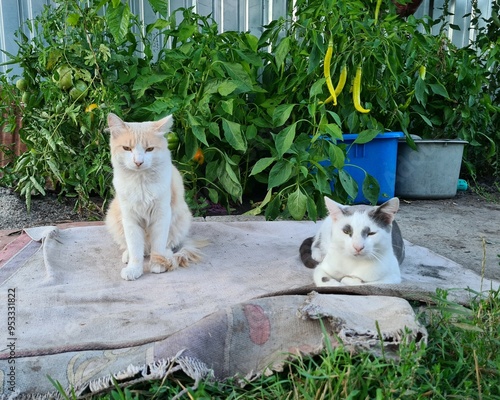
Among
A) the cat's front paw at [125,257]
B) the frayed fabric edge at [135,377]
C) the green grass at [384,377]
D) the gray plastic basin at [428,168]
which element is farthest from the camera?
the gray plastic basin at [428,168]

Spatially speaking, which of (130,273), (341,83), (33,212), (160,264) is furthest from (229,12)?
(130,273)

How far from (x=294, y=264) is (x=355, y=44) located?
1946mm

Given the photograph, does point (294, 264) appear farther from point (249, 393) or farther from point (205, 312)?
point (249, 393)

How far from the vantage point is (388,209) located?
7.40 ft

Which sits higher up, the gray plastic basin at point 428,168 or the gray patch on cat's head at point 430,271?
the gray plastic basin at point 428,168

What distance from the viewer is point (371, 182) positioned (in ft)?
12.5

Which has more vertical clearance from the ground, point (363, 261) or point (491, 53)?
point (491, 53)

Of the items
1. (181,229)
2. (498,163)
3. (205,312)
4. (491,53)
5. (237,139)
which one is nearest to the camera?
(205,312)

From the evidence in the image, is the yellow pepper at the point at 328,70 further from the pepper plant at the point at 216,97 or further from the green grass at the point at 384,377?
the green grass at the point at 384,377

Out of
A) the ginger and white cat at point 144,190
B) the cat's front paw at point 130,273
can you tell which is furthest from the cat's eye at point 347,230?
the cat's front paw at point 130,273

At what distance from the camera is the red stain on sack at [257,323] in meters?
1.67

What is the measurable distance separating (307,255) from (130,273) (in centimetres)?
100

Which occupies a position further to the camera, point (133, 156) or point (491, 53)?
A: point (491, 53)

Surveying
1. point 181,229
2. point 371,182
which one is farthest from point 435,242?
point 181,229
